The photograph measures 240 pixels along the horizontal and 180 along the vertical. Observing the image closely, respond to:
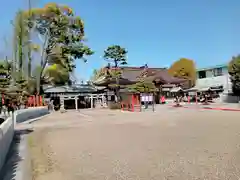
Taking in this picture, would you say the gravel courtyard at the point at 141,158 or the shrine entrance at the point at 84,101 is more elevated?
the shrine entrance at the point at 84,101

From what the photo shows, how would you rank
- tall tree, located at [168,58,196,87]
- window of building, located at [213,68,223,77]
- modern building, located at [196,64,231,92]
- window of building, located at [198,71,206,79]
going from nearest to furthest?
modern building, located at [196,64,231,92] → window of building, located at [213,68,223,77] → window of building, located at [198,71,206,79] → tall tree, located at [168,58,196,87]

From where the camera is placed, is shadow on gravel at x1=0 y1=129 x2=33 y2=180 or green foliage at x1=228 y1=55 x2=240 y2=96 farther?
green foliage at x1=228 y1=55 x2=240 y2=96

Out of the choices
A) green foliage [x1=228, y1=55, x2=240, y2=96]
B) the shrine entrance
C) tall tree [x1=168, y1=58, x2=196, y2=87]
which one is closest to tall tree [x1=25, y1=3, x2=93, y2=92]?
the shrine entrance

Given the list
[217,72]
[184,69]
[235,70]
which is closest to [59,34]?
[235,70]

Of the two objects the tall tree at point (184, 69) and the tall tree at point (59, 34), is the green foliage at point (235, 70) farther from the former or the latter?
the tall tree at point (184, 69)

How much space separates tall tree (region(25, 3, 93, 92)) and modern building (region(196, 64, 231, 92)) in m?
21.6

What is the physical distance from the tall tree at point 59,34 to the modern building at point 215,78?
21602mm

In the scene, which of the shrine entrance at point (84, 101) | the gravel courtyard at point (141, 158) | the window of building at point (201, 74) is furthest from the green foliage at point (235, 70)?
the gravel courtyard at point (141, 158)

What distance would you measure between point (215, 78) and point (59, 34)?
85.5ft

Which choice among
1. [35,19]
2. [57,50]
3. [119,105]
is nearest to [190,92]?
[119,105]

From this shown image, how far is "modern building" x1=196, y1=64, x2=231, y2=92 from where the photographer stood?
45.8m

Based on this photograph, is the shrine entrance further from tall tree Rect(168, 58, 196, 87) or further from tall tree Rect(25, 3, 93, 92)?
tall tree Rect(168, 58, 196, 87)

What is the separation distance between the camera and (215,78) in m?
48.1

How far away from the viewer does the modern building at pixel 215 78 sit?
150 ft
